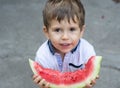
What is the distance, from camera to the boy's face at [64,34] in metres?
3.01

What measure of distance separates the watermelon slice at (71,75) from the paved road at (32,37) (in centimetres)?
114

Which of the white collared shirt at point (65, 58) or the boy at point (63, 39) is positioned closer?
the boy at point (63, 39)

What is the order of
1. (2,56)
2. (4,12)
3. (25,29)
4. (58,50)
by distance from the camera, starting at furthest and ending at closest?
(4,12) → (25,29) → (2,56) → (58,50)

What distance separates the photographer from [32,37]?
16.9ft

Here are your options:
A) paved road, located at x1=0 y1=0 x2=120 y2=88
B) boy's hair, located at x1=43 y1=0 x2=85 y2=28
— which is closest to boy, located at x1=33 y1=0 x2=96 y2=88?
boy's hair, located at x1=43 y1=0 x2=85 y2=28

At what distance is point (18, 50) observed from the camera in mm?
4895

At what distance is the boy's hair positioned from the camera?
3.04m

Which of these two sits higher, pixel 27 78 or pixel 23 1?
pixel 23 1

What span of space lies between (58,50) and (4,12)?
2.60 metres

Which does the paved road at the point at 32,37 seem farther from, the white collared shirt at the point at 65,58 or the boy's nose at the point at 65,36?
the boy's nose at the point at 65,36

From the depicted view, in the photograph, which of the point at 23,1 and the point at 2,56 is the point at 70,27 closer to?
the point at 2,56

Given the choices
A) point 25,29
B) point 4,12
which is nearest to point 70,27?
point 25,29

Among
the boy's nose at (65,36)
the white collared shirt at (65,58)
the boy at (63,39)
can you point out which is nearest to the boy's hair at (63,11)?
the boy at (63,39)

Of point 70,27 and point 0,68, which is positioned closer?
point 70,27
